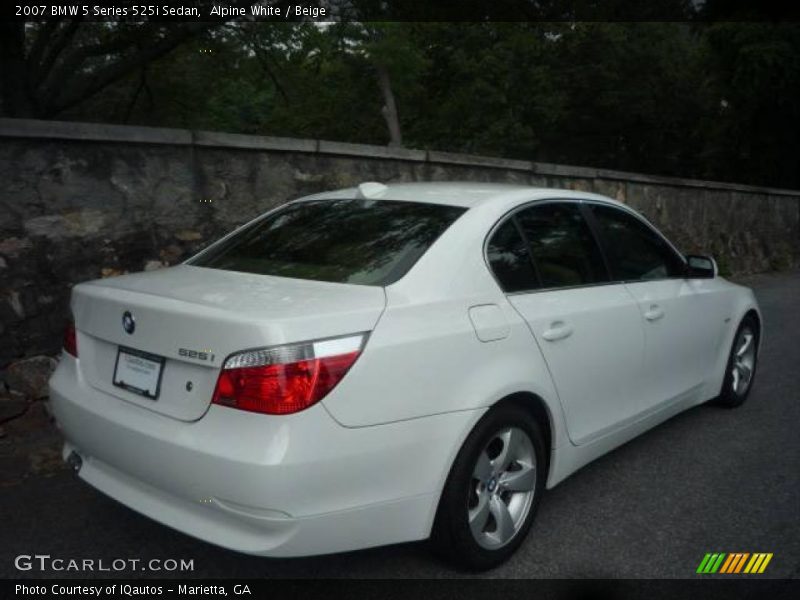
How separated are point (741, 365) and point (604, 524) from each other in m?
2.36

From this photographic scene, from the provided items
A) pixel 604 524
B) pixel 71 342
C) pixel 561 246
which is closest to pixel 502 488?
pixel 604 524

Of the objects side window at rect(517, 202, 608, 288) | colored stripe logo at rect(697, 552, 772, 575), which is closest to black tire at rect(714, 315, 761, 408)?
side window at rect(517, 202, 608, 288)

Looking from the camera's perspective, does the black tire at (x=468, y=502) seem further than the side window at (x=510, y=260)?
No

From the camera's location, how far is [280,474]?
2.24 metres

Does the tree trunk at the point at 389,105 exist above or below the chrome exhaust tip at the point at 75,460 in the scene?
above

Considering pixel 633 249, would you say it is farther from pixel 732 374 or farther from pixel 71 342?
pixel 71 342

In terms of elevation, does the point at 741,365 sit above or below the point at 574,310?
below

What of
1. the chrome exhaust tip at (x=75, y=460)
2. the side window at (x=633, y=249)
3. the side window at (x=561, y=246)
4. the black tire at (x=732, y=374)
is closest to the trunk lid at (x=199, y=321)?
the chrome exhaust tip at (x=75, y=460)

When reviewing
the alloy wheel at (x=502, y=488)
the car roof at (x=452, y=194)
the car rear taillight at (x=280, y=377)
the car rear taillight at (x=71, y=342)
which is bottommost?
the alloy wheel at (x=502, y=488)

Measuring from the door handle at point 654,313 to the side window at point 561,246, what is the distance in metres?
0.33

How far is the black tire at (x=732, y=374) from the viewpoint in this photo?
4.86 metres

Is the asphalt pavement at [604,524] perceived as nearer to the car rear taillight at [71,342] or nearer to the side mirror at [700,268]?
the car rear taillight at [71,342]

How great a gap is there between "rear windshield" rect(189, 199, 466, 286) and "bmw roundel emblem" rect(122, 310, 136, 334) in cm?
55

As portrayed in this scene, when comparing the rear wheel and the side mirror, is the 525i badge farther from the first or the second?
the rear wheel
